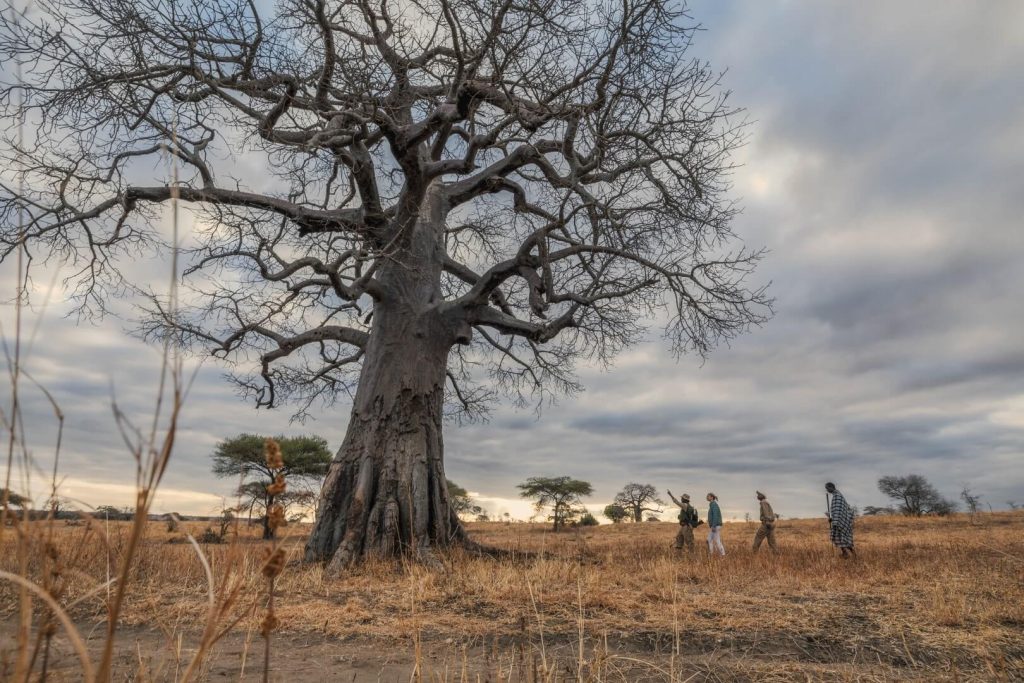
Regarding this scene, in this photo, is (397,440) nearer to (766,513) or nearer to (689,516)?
(689,516)

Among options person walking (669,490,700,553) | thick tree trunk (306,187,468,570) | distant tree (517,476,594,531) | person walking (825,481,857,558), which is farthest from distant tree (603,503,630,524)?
thick tree trunk (306,187,468,570)

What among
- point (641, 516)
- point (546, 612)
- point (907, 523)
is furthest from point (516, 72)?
point (641, 516)

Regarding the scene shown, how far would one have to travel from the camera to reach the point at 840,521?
1188 centimetres

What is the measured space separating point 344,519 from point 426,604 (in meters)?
3.74

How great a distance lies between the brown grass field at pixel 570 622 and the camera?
3656 millimetres

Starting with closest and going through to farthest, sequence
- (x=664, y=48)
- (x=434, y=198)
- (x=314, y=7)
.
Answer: (x=314, y=7) < (x=664, y=48) < (x=434, y=198)

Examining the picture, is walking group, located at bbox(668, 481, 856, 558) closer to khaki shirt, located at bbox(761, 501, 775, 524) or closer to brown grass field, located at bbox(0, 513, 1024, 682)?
khaki shirt, located at bbox(761, 501, 775, 524)

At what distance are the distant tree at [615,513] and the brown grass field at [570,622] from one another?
31.0m

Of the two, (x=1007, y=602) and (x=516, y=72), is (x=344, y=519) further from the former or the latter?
(x=1007, y=602)

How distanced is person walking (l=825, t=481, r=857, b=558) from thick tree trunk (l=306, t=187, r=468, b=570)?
7.01 m

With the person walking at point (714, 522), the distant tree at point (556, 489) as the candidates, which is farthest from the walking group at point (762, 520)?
the distant tree at point (556, 489)

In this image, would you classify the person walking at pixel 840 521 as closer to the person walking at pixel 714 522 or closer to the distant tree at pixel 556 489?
the person walking at pixel 714 522

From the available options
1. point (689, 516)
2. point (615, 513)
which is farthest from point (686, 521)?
point (615, 513)

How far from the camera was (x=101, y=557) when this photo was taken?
7430 mm
